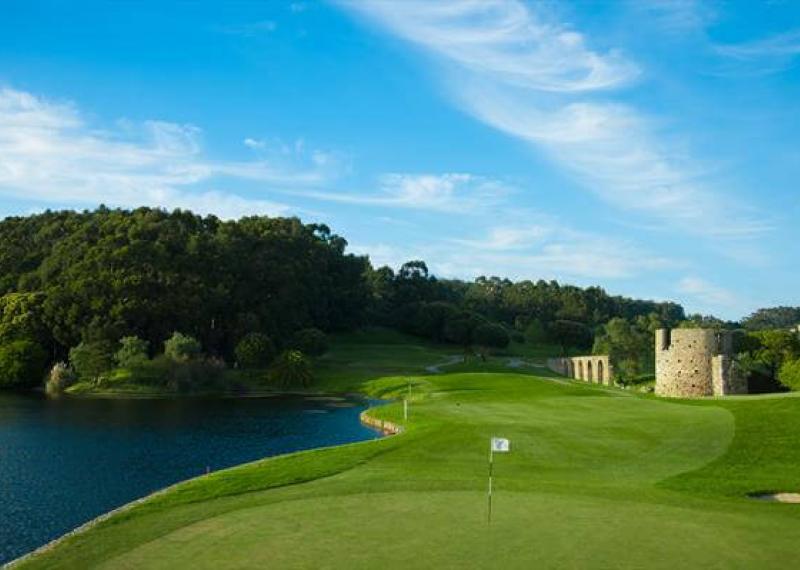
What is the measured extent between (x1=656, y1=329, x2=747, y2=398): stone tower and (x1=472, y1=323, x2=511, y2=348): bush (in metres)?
69.8

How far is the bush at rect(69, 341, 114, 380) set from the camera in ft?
242

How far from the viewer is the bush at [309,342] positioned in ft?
292

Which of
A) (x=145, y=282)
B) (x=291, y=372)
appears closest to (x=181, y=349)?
(x=291, y=372)

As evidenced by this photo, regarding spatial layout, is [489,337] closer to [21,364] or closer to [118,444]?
[21,364]

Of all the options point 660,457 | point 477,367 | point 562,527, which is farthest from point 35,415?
point 477,367

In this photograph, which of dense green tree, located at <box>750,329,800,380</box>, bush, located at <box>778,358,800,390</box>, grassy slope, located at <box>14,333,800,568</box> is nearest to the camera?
grassy slope, located at <box>14,333,800,568</box>

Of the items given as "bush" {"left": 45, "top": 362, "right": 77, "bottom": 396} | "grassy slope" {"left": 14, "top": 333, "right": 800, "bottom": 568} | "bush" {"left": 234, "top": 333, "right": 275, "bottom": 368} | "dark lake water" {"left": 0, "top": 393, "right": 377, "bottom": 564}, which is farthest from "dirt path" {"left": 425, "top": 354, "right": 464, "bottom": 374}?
"grassy slope" {"left": 14, "top": 333, "right": 800, "bottom": 568}

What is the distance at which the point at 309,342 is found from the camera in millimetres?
89125

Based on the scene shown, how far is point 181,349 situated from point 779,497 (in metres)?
62.2

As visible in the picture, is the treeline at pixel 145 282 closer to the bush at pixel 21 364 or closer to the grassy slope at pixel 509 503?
the bush at pixel 21 364

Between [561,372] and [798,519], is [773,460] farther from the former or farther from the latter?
[561,372]

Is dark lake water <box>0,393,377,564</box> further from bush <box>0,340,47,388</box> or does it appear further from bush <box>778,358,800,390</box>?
bush <box>778,358,800,390</box>

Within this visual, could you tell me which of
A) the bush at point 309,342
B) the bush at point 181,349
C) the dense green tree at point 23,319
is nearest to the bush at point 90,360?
the bush at point 181,349

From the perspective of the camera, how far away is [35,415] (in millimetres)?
51812
